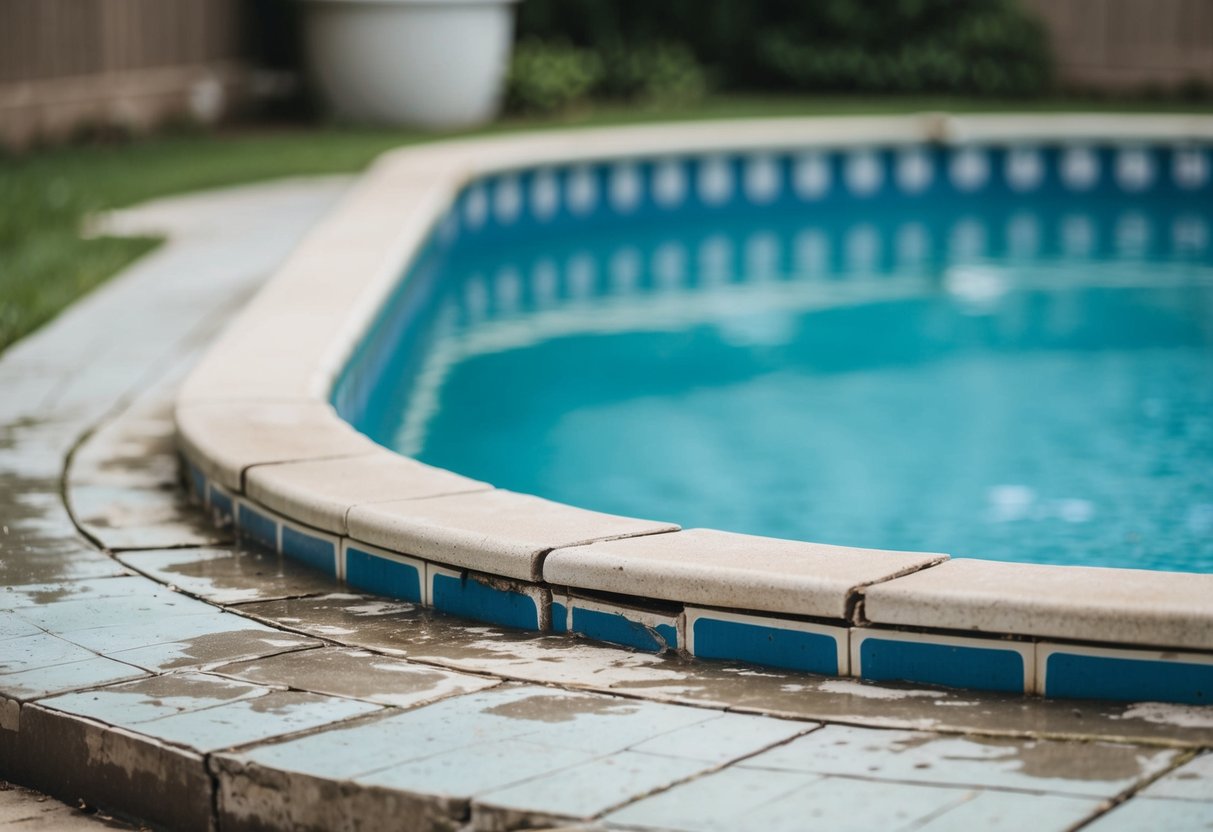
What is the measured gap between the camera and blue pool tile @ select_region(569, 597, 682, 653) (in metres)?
2.77

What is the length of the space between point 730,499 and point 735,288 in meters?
3.40

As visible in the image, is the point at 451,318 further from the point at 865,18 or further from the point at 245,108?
the point at 865,18

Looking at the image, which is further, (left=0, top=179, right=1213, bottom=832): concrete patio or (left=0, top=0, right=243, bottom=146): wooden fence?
(left=0, top=0, right=243, bottom=146): wooden fence

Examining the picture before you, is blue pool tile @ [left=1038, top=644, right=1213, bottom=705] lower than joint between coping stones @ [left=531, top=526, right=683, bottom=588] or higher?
lower

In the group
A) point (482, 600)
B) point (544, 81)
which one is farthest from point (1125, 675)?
point (544, 81)

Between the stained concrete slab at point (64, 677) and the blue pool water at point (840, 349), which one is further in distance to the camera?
the blue pool water at point (840, 349)

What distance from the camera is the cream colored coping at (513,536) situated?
8.27 feet

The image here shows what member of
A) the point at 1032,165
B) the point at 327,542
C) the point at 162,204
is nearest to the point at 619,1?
the point at 1032,165

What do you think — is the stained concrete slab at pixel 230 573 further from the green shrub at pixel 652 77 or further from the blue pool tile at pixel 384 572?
the green shrub at pixel 652 77

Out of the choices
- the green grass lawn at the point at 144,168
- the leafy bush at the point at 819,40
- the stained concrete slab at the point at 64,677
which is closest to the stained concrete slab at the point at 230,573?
the stained concrete slab at the point at 64,677

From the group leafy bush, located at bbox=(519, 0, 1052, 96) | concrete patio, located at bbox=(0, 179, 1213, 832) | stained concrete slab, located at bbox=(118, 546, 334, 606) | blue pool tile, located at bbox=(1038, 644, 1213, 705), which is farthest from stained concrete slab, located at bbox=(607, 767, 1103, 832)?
leafy bush, located at bbox=(519, 0, 1052, 96)

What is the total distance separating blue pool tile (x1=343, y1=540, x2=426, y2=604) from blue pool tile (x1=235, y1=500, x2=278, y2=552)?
10.6 inches

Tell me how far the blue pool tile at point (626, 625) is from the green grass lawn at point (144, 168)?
3216 mm

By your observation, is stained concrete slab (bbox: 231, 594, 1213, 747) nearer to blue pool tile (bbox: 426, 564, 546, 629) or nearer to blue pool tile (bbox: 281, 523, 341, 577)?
blue pool tile (bbox: 426, 564, 546, 629)
